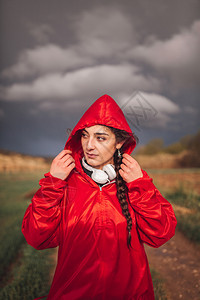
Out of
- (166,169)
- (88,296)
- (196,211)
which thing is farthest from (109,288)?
(166,169)

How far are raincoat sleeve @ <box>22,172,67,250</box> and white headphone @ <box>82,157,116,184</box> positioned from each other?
0.32 meters

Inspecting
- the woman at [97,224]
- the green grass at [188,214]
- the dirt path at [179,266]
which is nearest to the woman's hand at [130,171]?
the woman at [97,224]

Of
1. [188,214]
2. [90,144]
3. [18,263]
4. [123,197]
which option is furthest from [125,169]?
[188,214]

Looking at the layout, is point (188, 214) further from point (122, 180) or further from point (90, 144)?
point (90, 144)

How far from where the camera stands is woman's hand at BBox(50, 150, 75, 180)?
1.98 m

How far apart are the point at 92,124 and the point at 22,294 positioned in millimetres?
2941

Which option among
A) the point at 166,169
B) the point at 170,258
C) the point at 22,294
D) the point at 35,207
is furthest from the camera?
the point at 166,169

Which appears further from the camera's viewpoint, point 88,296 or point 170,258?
point 170,258

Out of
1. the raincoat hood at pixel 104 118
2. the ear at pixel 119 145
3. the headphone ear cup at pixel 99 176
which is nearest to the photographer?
the headphone ear cup at pixel 99 176

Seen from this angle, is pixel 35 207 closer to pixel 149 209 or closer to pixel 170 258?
pixel 149 209

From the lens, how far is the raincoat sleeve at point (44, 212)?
6.12 feet

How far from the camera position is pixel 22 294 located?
11.4 ft

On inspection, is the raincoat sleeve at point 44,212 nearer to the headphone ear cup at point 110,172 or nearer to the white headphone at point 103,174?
the white headphone at point 103,174

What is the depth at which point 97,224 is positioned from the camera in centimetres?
203
